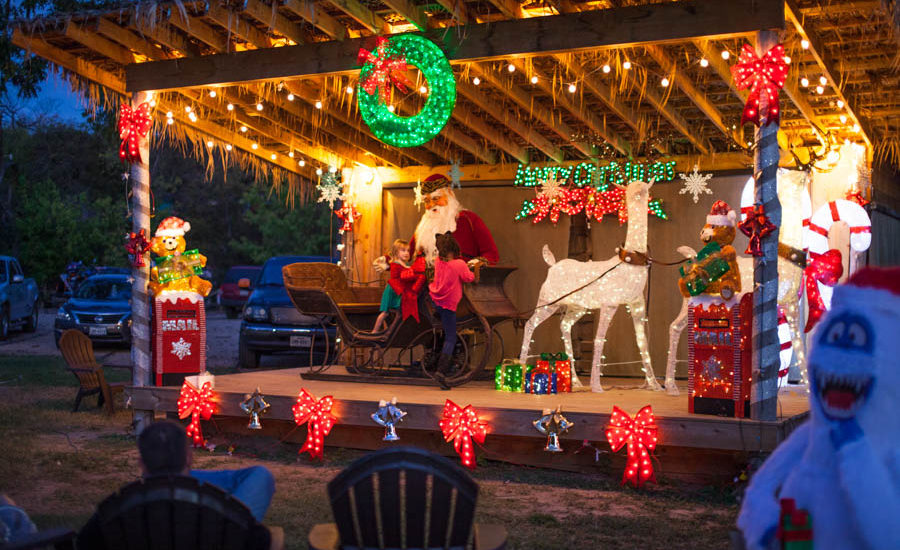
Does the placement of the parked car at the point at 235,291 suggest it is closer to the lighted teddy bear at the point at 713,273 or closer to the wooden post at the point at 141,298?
the wooden post at the point at 141,298

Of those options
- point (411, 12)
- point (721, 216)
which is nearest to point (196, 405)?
point (411, 12)

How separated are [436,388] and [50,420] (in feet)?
13.8

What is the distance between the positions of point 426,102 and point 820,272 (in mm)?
4624

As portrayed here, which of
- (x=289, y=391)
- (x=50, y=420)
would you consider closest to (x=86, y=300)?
(x=50, y=420)

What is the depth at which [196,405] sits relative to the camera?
819 centimetres

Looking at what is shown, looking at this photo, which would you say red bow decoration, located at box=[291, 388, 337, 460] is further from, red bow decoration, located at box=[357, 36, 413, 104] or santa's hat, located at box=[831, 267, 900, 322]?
santa's hat, located at box=[831, 267, 900, 322]

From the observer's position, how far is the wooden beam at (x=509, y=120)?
30.8 ft

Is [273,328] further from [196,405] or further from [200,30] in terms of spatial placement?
[200,30]

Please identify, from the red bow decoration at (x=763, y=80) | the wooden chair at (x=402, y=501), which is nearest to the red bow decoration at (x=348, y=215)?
the red bow decoration at (x=763, y=80)

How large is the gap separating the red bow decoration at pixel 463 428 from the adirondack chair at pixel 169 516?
429cm

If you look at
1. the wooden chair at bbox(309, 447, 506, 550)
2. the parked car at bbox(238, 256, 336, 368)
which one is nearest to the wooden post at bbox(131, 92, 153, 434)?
the parked car at bbox(238, 256, 336, 368)

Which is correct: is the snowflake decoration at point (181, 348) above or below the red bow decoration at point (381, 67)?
below

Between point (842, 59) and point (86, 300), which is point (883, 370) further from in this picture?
point (86, 300)

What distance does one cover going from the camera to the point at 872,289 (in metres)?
2.75
